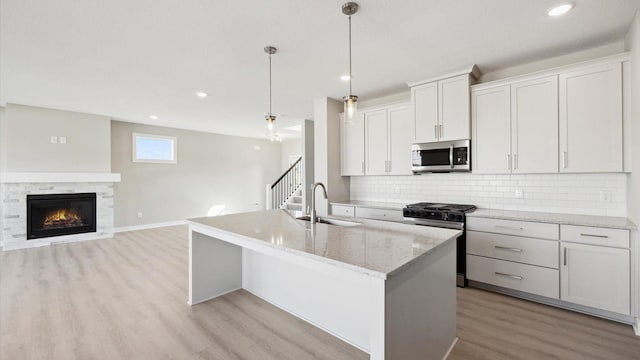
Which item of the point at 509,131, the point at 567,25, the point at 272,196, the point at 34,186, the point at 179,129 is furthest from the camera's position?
the point at 272,196

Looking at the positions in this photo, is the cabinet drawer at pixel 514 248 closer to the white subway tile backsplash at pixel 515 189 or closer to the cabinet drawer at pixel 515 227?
the cabinet drawer at pixel 515 227

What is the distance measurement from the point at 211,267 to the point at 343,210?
7.02 feet

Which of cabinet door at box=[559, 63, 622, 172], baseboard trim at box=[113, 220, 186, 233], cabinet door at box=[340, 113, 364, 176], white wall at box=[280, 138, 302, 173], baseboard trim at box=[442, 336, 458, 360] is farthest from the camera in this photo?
white wall at box=[280, 138, 302, 173]

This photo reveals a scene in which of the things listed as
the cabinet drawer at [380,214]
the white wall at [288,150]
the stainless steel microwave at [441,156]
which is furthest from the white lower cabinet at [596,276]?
the white wall at [288,150]

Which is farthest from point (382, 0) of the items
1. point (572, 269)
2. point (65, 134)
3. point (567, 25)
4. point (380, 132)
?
point (65, 134)

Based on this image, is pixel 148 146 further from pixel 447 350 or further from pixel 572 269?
pixel 572 269

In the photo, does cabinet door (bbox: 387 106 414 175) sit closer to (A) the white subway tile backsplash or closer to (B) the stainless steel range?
(A) the white subway tile backsplash

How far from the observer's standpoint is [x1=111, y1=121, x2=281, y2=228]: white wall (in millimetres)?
6465

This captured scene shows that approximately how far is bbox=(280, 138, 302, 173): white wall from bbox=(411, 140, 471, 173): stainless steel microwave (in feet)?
19.2

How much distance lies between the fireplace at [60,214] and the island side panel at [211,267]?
14.5 ft

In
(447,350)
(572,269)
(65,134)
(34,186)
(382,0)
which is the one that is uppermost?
(382,0)

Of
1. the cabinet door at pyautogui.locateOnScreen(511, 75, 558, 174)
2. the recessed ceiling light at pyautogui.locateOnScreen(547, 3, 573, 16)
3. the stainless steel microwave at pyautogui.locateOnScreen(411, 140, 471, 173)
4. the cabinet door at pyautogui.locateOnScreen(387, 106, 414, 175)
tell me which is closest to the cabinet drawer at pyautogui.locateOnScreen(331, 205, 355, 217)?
the cabinet door at pyautogui.locateOnScreen(387, 106, 414, 175)

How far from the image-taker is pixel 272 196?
8148mm

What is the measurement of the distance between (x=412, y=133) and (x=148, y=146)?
20.6 feet
